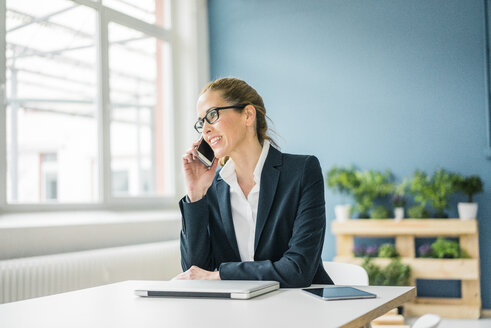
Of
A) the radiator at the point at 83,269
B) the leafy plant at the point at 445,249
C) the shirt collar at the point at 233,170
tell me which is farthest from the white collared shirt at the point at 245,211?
the leafy plant at the point at 445,249

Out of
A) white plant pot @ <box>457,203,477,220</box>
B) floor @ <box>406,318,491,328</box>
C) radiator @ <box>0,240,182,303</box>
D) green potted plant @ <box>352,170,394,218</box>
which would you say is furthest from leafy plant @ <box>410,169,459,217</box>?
radiator @ <box>0,240,182,303</box>

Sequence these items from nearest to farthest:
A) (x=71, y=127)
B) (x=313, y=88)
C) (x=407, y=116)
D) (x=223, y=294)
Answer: (x=223, y=294) < (x=71, y=127) < (x=407, y=116) < (x=313, y=88)

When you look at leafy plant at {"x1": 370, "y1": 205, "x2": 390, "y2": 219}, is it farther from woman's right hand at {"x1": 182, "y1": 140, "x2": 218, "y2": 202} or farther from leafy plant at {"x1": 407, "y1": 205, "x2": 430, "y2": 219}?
woman's right hand at {"x1": 182, "y1": 140, "x2": 218, "y2": 202}

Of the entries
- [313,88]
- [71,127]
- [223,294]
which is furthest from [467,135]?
[223,294]

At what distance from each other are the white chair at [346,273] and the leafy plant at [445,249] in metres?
2.33

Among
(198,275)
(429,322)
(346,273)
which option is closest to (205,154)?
(198,275)

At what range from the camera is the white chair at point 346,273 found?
193 cm

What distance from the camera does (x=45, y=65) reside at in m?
3.85

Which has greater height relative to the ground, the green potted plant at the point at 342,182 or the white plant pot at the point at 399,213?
the green potted plant at the point at 342,182

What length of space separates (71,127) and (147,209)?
96cm

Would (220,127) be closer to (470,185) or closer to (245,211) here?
(245,211)

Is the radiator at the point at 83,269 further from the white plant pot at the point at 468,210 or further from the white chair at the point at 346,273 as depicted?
the white plant pot at the point at 468,210

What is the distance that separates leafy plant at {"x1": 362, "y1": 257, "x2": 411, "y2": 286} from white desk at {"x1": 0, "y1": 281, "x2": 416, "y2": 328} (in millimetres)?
2649

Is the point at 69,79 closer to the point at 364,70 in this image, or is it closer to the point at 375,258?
the point at 364,70
